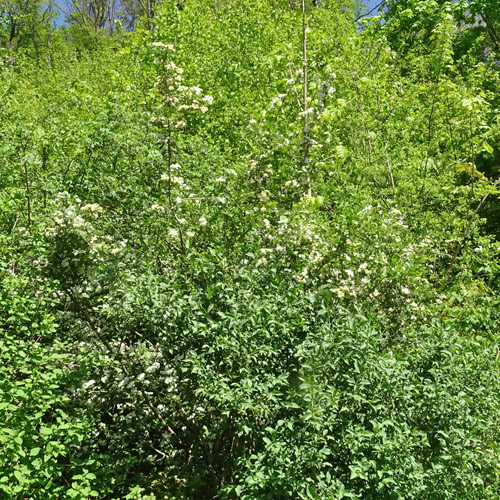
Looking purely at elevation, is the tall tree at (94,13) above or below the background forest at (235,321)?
above

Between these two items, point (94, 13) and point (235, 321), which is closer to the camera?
point (235, 321)

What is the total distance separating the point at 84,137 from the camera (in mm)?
4703

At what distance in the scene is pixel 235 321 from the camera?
2.84 meters

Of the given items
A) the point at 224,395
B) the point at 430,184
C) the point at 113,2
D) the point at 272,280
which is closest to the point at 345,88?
the point at 430,184

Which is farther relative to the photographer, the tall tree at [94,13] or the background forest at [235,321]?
the tall tree at [94,13]

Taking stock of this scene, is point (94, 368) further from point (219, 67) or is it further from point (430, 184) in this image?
point (219, 67)

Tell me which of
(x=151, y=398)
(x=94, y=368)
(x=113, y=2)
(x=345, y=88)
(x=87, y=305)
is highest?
(x=113, y=2)

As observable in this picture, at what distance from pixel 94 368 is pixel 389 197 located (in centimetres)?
391

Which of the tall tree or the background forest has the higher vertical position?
the tall tree

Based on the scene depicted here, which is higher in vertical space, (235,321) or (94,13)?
(94,13)

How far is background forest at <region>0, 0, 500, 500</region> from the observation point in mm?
2609

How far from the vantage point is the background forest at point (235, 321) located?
8.56 feet

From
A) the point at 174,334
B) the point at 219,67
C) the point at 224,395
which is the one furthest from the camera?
the point at 219,67

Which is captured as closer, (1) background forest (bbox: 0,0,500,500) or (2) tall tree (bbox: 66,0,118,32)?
(1) background forest (bbox: 0,0,500,500)
